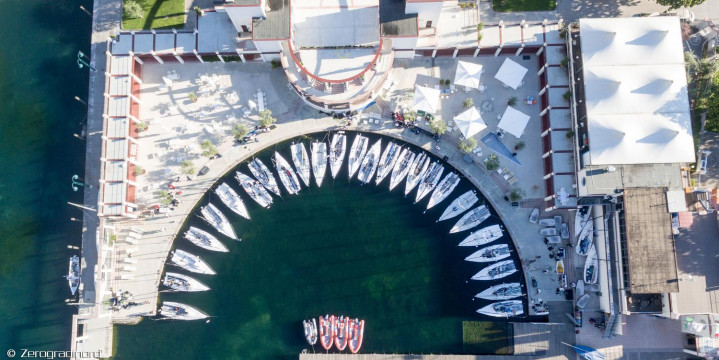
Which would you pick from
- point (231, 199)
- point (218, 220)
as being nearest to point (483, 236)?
point (231, 199)

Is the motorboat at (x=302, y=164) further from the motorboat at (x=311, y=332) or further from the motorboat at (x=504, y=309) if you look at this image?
the motorboat at (x=504, y=309)

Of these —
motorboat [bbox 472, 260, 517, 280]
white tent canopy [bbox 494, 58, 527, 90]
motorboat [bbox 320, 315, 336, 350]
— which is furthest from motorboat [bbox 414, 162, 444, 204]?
motorboat [bbox 320, 315, 336, 350]

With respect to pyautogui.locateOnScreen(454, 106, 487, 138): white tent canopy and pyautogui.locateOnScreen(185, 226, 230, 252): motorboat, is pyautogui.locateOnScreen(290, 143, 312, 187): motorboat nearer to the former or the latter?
pyautogui.locateOnScreen(185, 226, 230, 252): motorboat

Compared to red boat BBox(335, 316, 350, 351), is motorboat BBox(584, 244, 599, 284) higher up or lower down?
higher up

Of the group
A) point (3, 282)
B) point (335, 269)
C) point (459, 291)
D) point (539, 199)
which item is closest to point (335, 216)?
point (335, 269)

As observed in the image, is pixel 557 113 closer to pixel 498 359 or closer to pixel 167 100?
pixel 498 359

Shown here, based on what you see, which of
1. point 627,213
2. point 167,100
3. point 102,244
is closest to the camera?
point 627,213
